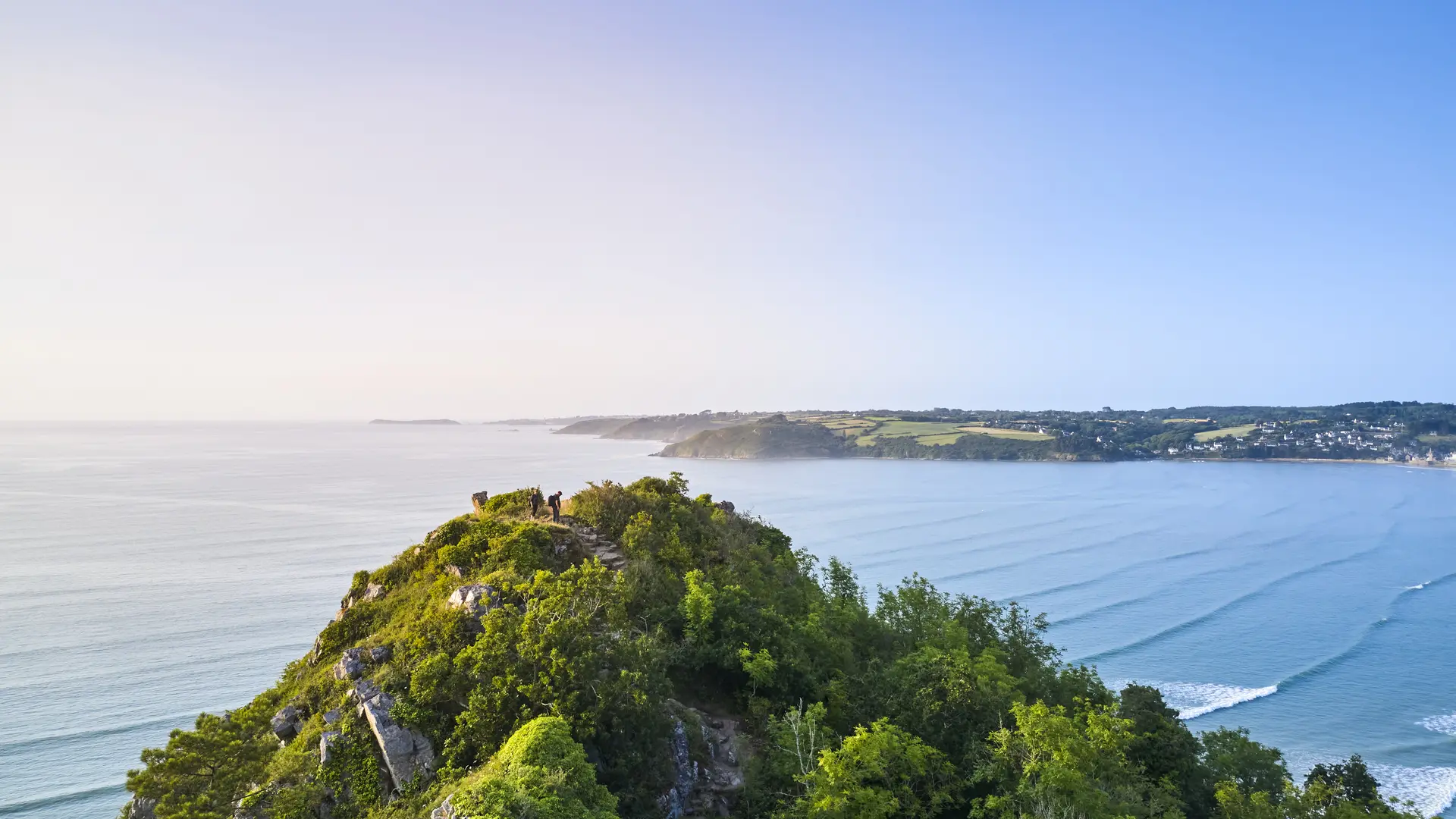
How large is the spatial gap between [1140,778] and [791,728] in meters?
13.2

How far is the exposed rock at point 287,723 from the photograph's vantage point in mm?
19250

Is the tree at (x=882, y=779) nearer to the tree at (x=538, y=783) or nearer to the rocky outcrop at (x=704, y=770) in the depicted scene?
the rocky outcrop at (x=704, y=770)

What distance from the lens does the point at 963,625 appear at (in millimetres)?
33812

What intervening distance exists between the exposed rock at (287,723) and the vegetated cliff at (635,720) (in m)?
0.05

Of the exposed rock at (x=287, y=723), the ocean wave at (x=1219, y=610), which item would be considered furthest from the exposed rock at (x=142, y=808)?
the ocean wave at (x=1219, y=610)

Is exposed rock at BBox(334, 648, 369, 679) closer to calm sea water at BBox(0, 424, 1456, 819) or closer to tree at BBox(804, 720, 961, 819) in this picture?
tree at BBox(804, 720, 961, 819)

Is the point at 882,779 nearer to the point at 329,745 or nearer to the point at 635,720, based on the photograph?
the point at 635,720

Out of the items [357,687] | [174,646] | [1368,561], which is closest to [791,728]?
[357,687]

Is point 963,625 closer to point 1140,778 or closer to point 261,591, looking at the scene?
point 1140,778

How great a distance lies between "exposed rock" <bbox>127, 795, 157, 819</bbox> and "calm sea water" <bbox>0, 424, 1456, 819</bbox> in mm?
15533

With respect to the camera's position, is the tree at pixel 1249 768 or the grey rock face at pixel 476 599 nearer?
the grey rock face at pixel 476 599

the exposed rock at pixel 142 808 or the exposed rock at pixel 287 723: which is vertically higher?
the exposed rock at pixel 287 723

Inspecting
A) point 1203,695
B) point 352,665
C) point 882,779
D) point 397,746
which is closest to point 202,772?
point 352,665

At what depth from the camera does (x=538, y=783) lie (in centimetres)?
1334
